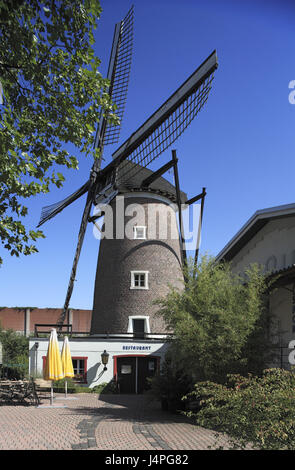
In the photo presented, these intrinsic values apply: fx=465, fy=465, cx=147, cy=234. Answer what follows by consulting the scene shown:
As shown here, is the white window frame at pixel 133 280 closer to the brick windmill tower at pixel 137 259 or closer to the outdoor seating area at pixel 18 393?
the brick windmill tower at pixel 137 259

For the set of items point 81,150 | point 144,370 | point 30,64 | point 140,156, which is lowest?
point 144,370

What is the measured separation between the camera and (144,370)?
79.5ft

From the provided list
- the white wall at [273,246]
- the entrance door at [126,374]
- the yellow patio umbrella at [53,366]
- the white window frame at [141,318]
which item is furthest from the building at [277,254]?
the entrance door at [126,374]

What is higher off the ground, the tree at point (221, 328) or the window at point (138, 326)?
the tree at point (221, 328)

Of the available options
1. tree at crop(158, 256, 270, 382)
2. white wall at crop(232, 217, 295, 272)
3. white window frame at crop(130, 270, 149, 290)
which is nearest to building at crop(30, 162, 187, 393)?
white window frame at crop(130, 270, 149, 290)

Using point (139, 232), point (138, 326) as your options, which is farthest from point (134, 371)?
point (139, 232)

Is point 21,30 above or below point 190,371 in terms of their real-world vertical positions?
above

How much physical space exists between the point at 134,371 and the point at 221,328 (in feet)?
40.0

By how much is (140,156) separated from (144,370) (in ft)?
37.2

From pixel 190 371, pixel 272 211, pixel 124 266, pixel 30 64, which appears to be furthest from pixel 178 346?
pixel 124 266

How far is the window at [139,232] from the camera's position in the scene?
2591 centimetres

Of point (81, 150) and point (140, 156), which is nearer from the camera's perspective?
point (81, 150)

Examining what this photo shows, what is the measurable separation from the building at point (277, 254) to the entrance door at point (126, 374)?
8166mm
